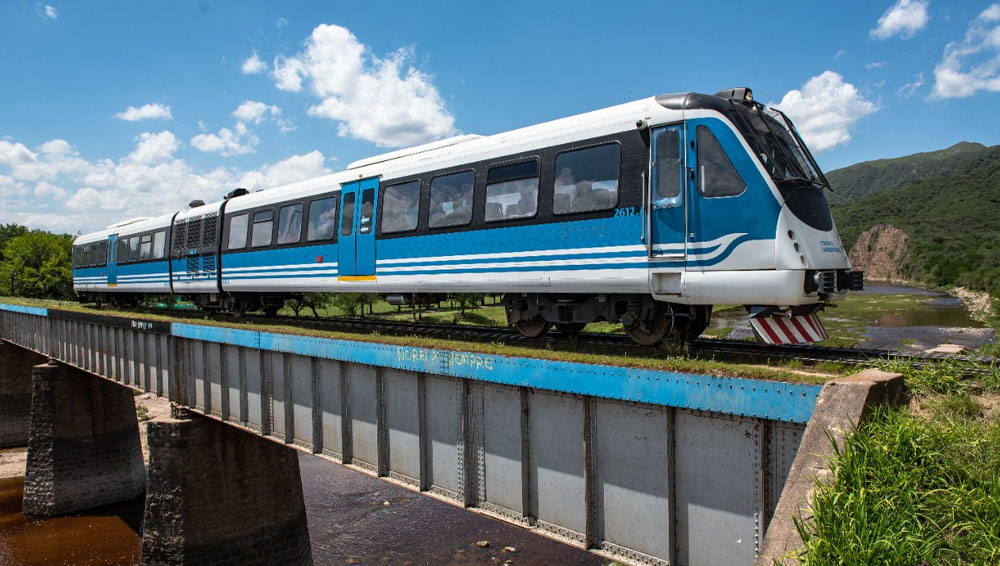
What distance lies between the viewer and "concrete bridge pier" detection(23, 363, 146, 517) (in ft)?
85.4

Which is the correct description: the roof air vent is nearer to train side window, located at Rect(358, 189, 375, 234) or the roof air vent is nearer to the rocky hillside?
train side window, located at Rect(358, 189, 375, 234)

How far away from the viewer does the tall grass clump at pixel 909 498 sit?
4145 millimetres

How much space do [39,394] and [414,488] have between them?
2369 cm

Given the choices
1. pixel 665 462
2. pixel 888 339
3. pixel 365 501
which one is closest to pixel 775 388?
pixel 665 462

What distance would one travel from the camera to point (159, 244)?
2177 centimetres

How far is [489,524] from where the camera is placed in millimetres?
24672

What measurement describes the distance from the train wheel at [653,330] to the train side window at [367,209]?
581 cm

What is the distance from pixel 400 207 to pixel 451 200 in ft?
4.73

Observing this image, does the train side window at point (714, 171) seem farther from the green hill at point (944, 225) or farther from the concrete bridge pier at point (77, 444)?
the green hill at point (944, 225)

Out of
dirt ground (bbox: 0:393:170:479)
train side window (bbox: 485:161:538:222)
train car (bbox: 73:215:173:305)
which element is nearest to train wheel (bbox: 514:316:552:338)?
train side window (bbox: 485:161:538:222)

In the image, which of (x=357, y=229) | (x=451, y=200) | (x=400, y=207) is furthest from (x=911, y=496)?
(x=357, y=229)

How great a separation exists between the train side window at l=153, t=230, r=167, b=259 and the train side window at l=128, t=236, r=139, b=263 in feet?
6.04

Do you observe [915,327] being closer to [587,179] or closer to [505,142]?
[505,142]

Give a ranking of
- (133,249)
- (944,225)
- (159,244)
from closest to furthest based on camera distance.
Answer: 1. (159,244)
2. (133,249)
3. (944,225)
